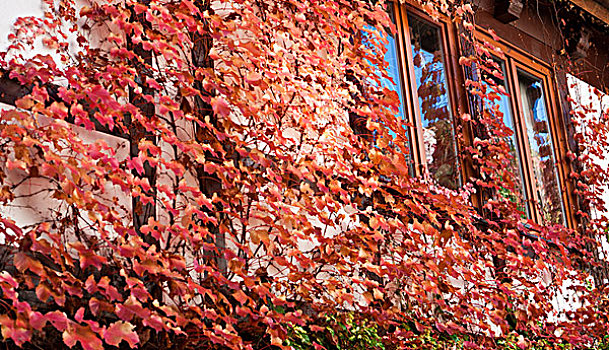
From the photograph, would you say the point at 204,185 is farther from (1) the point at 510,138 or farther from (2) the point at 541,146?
(2) the point at 541,146

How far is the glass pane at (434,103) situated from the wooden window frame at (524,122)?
0.46 m

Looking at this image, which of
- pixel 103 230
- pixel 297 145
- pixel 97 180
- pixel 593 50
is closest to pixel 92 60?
pixel 97 180

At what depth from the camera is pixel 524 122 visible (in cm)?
561

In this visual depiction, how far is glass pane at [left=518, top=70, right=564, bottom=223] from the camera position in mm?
5660

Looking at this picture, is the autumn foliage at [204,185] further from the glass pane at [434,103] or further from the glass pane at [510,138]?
the glass pane at [510,138]

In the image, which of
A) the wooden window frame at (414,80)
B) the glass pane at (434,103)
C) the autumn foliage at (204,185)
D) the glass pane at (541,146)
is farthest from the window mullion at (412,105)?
the glass pane at (541,146)

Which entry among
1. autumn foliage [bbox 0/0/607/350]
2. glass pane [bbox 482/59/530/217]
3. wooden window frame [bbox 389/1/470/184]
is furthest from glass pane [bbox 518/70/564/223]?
autumn foliage [bbox 0/0/607/350]

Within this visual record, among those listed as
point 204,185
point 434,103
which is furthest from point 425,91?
point 204,185

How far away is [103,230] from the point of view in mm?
2529

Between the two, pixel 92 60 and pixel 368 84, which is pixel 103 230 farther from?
pixel 368 84

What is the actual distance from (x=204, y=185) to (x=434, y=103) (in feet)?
7.29

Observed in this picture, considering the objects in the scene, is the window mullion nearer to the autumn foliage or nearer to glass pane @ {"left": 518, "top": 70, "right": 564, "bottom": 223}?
the autumn foliage

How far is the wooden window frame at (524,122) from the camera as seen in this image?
17.8 feet

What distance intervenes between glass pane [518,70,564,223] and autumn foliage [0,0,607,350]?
1.60m
